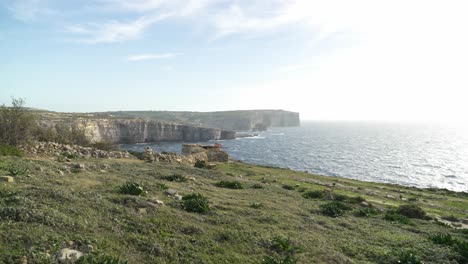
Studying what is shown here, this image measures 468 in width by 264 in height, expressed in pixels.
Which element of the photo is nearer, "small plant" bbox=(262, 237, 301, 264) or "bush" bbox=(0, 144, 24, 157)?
"small plant" bbox=(262, 237, 301, 264)

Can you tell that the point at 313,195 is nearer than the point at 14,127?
Yes

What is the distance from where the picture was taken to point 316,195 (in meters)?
23.4

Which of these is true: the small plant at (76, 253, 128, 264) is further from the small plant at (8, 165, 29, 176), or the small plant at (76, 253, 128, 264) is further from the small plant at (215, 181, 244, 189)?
the small plant at (215, 181, 244, 189)

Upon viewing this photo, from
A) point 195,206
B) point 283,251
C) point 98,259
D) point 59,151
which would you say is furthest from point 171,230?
point 59,151

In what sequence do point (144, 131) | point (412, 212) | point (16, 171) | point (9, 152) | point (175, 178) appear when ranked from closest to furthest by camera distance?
point (16, 171) → point (412, 212) → point (175, 178) → point (9, 152) → point (144, 131)

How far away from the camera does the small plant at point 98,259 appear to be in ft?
24.0

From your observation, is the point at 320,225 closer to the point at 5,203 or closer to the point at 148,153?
the point at 5,203

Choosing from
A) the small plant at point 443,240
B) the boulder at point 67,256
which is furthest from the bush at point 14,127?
the small plant at point 443,240

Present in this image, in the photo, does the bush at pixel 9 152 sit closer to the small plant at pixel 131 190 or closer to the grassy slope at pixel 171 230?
the grassy slope at pixel 171 230

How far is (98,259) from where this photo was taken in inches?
293

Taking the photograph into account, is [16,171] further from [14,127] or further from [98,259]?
[14,127]

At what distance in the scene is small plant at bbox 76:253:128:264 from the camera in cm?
730

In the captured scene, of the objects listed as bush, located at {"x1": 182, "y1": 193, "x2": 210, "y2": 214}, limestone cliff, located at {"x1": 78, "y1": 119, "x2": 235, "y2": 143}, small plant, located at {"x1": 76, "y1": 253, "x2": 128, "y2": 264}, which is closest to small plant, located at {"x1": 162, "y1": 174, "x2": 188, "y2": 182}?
bush, located at {"x1": 182, "y1": 193, "x2": 210, "y2": 214}

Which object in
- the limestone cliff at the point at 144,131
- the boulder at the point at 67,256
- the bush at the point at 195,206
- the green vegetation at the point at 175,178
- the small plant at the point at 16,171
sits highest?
the small plant at the point at 16,171
